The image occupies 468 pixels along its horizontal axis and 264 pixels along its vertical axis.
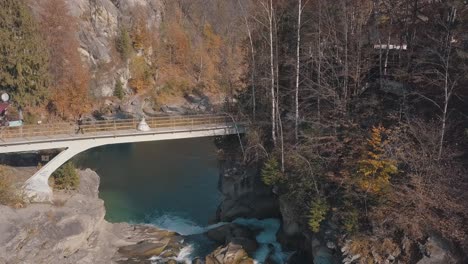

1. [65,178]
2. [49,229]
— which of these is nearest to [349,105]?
[65,178]

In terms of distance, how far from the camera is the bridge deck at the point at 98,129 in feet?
81.5

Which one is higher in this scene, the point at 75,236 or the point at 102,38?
the point at 102,38

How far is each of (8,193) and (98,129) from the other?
7078mm

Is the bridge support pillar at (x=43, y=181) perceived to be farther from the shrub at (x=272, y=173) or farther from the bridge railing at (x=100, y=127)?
the shrub at (x=272, y=173)

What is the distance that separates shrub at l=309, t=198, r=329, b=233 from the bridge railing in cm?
1148

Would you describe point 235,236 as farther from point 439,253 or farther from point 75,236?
point 439,253

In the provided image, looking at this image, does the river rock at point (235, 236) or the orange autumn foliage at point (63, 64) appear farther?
the orange autumn foliage at point (63, 64)

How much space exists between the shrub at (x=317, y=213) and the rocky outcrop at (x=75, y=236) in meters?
9.12

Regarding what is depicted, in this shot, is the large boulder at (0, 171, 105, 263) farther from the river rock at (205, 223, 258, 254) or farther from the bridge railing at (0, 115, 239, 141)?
the river rock at (205, 223, 258, 254)

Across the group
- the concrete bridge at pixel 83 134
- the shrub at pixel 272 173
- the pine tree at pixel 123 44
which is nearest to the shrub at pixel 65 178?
the concrete bridge at pixel 83 134

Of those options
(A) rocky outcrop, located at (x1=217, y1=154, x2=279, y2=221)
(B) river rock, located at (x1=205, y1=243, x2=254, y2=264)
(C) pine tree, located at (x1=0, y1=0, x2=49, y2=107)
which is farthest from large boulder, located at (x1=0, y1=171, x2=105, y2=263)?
(C) pine tree, located at (x1=0, y1=0, x2=49, y2=107)

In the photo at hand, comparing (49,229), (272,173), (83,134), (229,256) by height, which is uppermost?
(83,134)

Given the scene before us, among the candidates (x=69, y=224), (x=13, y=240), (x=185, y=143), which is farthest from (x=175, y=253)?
(x=185, y=143)

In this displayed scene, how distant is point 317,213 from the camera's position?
20312mm
